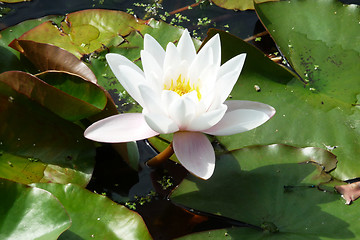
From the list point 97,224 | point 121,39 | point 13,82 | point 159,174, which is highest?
point 13,82

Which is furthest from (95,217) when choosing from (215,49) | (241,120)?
(215,49)

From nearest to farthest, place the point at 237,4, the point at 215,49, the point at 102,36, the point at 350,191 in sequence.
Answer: the point at 215,49, the point at 350,191, the point at 102,36, the point at 237,4

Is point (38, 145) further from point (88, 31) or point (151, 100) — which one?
point (88, 31)

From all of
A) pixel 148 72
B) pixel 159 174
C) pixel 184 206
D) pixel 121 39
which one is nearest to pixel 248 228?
pixel 184 206

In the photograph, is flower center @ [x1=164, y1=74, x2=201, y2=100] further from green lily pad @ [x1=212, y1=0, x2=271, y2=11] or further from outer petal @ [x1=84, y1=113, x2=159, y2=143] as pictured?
green lily pad @ [x1=212, y1=0, x2=271, y2=11]

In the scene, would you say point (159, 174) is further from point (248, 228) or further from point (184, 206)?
point (248, 228)

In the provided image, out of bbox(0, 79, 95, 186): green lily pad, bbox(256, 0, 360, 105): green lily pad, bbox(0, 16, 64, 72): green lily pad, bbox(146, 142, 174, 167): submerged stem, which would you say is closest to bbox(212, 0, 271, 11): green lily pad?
bbox(256, 0, 360, 105): green lily pad

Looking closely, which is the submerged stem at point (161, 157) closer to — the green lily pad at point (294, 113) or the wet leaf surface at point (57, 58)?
the green lily pad at point (294, 113)
